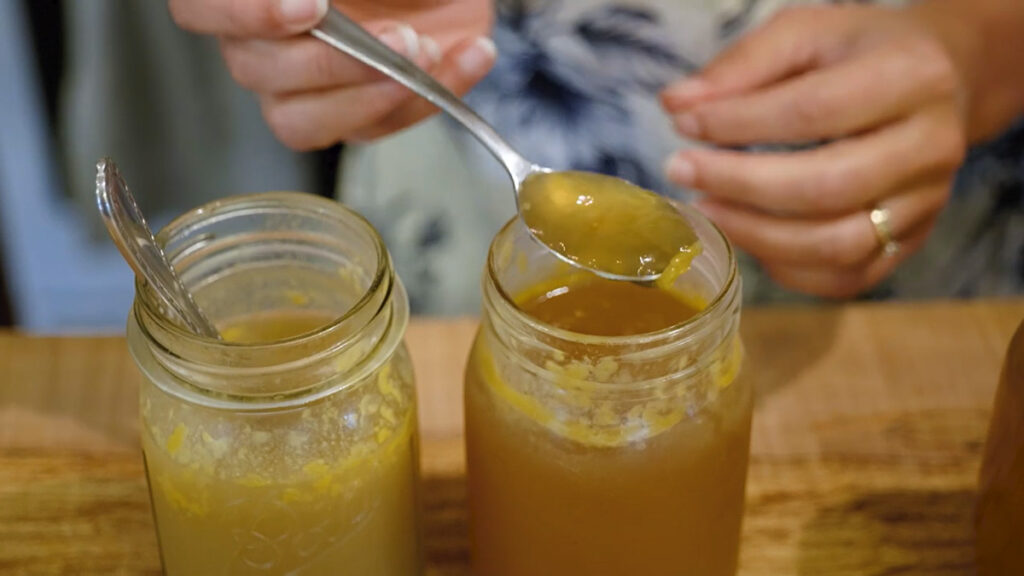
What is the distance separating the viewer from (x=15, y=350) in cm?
86

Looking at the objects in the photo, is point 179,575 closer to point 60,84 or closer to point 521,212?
point 521,212

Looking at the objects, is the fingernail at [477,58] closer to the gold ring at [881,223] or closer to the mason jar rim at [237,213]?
the mason jar rim at [237,213]

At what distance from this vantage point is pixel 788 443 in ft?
2.60

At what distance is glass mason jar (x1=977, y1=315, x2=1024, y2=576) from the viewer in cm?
61

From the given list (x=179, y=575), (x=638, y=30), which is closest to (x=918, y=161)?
(x=638, y=30)

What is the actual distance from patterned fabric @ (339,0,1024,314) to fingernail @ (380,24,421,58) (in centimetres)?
29

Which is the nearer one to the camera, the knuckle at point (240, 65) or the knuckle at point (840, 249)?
the knuckle at point (240, 65)

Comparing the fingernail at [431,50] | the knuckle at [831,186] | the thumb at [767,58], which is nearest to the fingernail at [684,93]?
the thumb at [767,58]

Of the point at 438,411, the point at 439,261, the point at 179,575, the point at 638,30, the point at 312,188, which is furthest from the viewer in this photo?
the point at 312,188

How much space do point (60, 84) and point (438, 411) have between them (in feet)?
2.65

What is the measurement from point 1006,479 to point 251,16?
536 millimetres

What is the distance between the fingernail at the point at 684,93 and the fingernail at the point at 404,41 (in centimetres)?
25

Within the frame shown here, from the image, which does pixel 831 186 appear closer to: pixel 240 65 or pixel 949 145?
pixel 949 145

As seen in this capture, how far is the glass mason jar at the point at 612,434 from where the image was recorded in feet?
1.78
